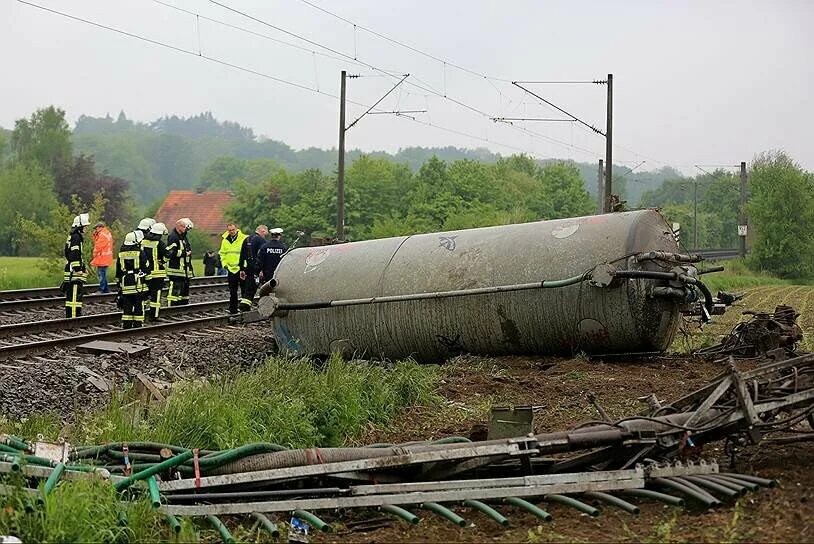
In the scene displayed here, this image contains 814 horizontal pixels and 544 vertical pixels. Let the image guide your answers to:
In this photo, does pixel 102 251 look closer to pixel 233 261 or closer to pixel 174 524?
pixel 233 261

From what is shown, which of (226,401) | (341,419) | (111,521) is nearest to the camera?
(111,521)

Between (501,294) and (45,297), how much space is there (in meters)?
11.9

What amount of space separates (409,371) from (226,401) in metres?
2.69

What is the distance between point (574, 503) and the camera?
4750mm

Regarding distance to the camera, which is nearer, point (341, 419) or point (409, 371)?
point (341, 419)

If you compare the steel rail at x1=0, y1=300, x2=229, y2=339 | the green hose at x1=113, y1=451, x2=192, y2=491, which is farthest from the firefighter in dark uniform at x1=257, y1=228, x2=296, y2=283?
the green hose at x1=113, y1=451, x2=192, y2=491

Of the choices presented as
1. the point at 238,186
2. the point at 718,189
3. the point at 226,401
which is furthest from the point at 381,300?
the point at 718,189

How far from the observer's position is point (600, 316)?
995cm

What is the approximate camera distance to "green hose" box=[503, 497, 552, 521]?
15.1 ft

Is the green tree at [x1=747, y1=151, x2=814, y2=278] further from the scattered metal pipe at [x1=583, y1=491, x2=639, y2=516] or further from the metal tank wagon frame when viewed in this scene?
the scattered metal pipe at [x1=583, y1=491, x2=639, y2=516]

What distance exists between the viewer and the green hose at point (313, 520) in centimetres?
466

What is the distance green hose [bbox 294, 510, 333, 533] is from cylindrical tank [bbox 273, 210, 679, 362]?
223 inches

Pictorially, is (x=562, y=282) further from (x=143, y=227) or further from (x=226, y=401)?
(x=143, y=227)

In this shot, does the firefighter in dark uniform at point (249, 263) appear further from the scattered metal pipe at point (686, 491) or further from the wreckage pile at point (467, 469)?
the scattered metal pipe at point (686, 491)
